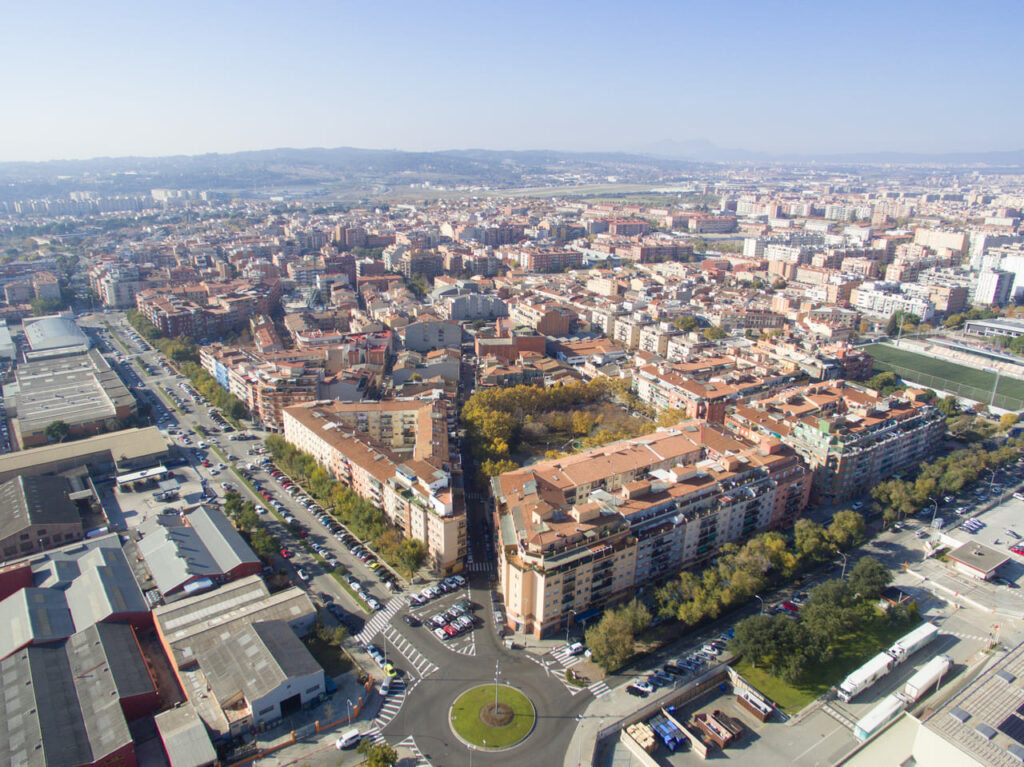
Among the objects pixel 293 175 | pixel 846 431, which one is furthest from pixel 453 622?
pixel 293 175

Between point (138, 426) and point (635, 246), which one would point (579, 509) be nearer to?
point (138, 426)

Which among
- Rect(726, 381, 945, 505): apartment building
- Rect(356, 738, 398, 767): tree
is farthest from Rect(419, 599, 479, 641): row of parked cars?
Rect(726, 381, 945, 505): apartment building

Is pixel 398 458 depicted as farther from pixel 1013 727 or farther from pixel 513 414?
pixel 1013 727

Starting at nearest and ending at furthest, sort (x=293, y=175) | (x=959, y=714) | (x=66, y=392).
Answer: (x=959, y=714)
(x=66, y=392)
(x=293, y=175)

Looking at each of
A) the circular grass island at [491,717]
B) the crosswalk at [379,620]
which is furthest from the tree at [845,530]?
the crosswalk at [379,620]

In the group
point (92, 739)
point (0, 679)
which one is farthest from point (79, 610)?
point (92, 739)

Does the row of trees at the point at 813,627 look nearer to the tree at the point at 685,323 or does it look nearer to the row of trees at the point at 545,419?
the row of trees at the point at 545,419

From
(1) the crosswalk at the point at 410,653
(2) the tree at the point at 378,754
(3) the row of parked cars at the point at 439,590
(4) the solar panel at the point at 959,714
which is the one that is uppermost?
(4) the solar panel at the point at 959,714
